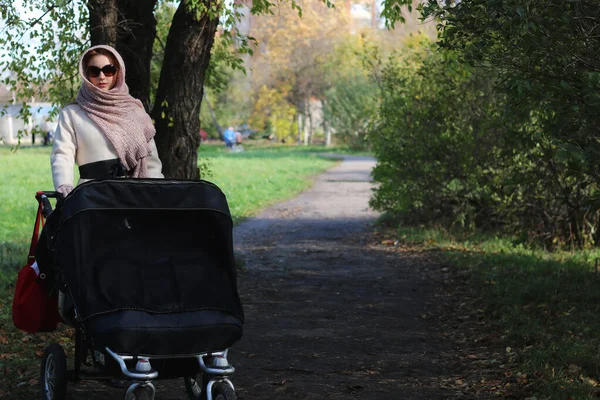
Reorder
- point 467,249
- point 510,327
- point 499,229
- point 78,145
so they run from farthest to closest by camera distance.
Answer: point 499,229
point 467,249
point 510,327
point 78,145

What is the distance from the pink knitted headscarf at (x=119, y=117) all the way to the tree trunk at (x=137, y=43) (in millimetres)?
4292

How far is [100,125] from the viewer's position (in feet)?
18.4

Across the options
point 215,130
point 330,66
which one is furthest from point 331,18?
point 215,130

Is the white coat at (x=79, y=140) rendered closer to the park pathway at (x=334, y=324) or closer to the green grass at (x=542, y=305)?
the park pathway at (x=334, y=324)

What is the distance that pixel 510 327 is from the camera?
7914 mm

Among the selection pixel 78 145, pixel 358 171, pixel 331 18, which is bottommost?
pixel 358 171

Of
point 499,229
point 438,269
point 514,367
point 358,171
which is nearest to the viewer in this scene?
point 514,367

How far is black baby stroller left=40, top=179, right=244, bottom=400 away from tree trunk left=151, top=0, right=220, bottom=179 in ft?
17.9

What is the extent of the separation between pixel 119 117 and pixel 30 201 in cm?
1551

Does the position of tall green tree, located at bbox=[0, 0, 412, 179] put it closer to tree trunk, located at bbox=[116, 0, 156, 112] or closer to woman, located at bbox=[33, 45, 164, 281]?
tree trunk, located at bbox=[116, 0, 156, 112]

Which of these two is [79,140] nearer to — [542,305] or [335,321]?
[335,321]

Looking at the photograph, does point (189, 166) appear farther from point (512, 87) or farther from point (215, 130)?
point (215, 130)

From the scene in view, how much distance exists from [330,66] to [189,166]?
55.6 m

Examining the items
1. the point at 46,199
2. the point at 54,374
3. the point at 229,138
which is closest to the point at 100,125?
the point at 46,199
